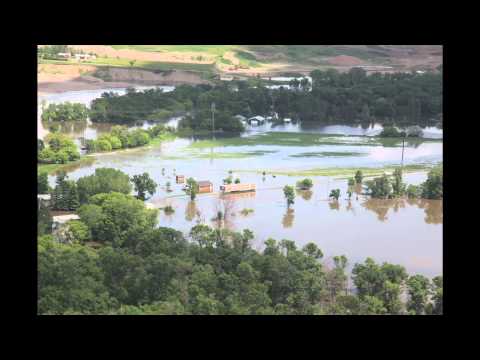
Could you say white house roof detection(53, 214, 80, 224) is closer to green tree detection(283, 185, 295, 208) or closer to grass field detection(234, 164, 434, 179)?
green tree detection(283, 185, 295, 208)

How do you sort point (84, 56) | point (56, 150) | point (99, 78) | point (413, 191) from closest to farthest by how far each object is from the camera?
point (413, 191), point (56, 150), point (84, 56), point (99, 78)

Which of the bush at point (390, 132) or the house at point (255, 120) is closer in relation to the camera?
the bush at point (390, 132)

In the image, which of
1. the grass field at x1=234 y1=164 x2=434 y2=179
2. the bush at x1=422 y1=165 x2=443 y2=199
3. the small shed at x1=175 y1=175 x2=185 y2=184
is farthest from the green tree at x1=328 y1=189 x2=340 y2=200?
the small shed at x1=175 y1=175 x2=185 y2=184

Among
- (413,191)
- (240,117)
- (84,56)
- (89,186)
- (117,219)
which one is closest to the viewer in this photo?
(117,219)

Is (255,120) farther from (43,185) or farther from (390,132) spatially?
(43,185)

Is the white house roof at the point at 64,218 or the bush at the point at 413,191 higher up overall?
the bush at the point at 413,191

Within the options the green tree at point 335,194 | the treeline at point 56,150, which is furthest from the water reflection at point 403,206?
the treeline at point 56,150

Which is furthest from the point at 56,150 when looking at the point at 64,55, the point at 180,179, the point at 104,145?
the point at 180,179

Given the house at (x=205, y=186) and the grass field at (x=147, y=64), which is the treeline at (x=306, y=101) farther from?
the house at (x=205, y=186)
